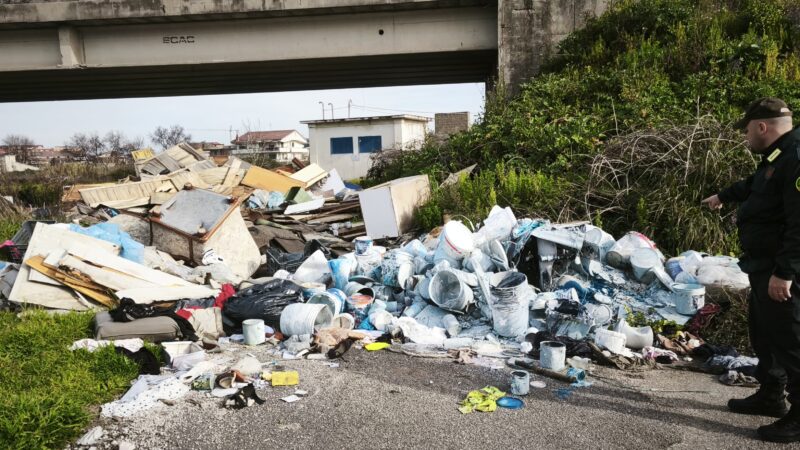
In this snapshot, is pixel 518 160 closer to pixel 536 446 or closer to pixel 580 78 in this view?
pixel 580 78

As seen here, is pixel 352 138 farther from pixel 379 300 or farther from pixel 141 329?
pixel 141 329

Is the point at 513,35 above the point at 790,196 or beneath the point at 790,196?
above

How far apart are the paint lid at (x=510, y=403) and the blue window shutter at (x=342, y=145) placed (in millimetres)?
25210

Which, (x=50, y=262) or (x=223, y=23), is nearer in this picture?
(x=50, y=262)

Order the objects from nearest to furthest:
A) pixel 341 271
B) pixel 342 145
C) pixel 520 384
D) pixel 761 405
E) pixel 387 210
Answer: pixel 761 405 < pixel 520 384 < pixel 341 271 < pixel 387 210 < pixel 342 145

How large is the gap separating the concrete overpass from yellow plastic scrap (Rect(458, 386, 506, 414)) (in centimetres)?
1044

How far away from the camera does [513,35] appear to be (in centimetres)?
1297

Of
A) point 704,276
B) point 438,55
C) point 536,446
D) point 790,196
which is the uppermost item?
point 438,55

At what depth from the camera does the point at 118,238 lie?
6.97 meters

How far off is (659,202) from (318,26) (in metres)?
10.3

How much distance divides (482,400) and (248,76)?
50.2ft

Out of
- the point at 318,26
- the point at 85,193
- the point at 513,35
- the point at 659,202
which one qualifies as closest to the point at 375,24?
the point at 318,26

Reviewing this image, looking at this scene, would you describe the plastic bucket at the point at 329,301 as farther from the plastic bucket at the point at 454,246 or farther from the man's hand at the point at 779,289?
the man's hand at the point at 779,289

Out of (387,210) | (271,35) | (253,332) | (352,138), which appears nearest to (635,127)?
(387,210)
